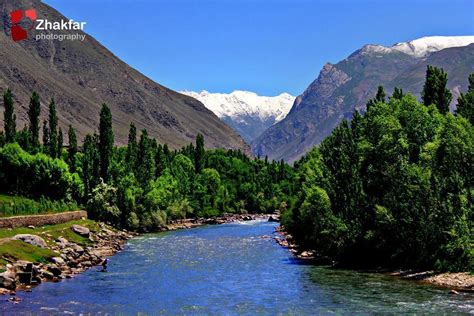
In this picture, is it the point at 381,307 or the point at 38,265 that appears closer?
the point at 381,307

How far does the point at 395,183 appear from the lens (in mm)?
78438

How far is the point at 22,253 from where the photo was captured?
3063 inches

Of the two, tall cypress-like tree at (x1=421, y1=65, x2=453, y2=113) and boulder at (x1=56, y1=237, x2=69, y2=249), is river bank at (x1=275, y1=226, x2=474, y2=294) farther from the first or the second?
boulder at (x1=56, y1=237, x2=69, y2=249)

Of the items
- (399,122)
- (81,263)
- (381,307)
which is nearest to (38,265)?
(81,263)

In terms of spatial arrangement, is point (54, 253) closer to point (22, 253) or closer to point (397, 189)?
point (22, 253)

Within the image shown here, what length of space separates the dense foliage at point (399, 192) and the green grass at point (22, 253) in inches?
1509

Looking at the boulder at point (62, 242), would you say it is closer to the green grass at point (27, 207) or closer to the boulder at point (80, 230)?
the green grass at point (27, 207)

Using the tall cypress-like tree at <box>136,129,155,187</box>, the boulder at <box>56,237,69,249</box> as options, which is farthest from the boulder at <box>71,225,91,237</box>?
the tall cypress-like tree at <box>136,129,155,187</box>

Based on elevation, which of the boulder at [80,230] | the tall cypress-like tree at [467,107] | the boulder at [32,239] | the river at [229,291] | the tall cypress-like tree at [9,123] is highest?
the tall cypress-like tree at [9,123]

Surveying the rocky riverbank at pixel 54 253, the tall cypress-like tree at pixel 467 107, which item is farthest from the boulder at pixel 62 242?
the tall cypress-like tree at pixel 467 107

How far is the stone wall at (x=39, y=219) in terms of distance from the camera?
307 ft

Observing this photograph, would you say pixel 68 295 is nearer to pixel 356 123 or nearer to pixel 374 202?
pixel 374 202

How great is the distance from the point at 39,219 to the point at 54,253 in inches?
890

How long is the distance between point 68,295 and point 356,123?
2139 inches
